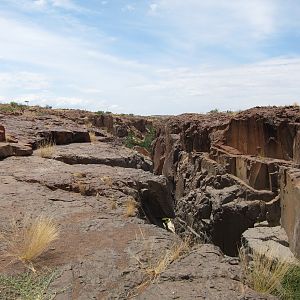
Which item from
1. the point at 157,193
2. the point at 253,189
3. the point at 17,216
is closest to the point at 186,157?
the point at 253,189

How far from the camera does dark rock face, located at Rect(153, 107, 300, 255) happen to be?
620 inches

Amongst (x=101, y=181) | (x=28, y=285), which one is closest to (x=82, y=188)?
(x=101, y=181)

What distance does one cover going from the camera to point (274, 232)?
11.1 metres

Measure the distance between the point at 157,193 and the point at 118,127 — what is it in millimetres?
39928

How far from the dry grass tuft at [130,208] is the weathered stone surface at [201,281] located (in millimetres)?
1799

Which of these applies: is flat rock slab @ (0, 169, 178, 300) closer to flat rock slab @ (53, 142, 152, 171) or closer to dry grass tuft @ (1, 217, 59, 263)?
dry grass tuft @ (1, 217, 59, 263)

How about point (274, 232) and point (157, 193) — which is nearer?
point (157, 193)

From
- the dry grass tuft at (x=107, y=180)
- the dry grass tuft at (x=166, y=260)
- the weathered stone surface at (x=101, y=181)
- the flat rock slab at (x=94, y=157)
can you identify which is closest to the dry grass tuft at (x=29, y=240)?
the dry grass tuft at (x=166, y=260)

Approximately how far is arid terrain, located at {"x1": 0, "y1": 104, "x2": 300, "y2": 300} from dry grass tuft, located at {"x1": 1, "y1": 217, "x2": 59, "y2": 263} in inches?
3.4

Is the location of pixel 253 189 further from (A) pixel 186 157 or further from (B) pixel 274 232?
(A) pixel 186 157

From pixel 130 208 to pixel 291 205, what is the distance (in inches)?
214

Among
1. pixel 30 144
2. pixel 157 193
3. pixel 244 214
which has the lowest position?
pixel 244 214

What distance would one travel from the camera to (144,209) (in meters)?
8.09

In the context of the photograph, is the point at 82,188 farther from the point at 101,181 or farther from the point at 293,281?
the point at 293,281
